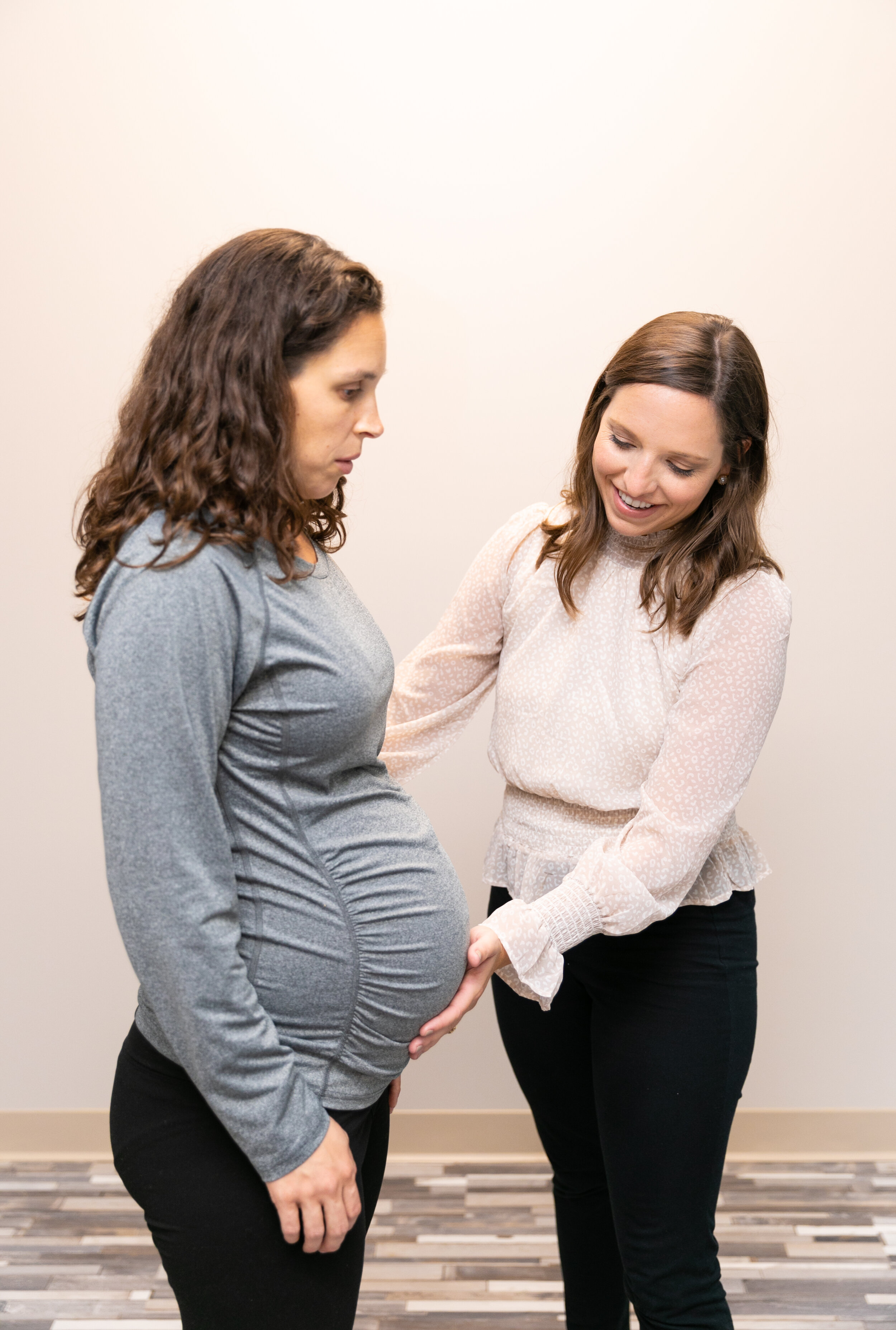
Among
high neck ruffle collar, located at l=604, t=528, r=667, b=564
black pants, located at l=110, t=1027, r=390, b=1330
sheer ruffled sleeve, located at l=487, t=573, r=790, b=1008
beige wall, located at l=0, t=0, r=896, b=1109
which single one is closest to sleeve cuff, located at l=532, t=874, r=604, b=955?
sheer ruffled sleeve, located at l=487, t=573, r=790, b=1008

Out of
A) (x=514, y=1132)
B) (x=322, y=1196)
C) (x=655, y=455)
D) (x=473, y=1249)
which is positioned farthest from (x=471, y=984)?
(x=514, y=1132)

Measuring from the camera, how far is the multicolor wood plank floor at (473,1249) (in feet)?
6.15

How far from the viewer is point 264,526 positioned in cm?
86

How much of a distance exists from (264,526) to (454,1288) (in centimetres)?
166

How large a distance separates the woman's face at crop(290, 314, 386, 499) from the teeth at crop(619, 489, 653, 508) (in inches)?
15.1

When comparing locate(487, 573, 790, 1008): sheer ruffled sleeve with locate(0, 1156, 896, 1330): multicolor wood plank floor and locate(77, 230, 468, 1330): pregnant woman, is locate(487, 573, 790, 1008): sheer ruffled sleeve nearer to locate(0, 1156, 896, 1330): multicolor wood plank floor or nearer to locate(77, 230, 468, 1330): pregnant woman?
locate(77, 230, 468, 1330): pregnant woman

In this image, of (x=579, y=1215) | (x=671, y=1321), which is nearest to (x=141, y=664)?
(x=671, y=1321)

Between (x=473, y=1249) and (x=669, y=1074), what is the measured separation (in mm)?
1045

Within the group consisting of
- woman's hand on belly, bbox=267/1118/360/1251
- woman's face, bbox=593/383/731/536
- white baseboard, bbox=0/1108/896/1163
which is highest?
woman's face, bbox=593/383/731/536

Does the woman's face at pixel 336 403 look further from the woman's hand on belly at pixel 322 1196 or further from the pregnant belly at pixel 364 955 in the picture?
the woman's hand on belly at pixel 322 1196

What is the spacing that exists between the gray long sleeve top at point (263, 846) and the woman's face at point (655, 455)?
39 centimetres

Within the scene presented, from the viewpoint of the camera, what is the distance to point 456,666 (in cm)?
147

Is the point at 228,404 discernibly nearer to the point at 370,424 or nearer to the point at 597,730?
the point at 370,424

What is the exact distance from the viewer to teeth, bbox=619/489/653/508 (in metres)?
1.23
